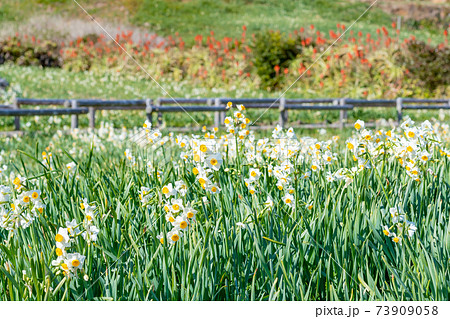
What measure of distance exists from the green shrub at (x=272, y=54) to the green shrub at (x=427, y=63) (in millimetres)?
10341

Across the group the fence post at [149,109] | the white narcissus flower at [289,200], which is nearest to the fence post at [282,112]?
the fence post at [149,109]

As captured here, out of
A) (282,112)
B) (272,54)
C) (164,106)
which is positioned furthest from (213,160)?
(282,112)

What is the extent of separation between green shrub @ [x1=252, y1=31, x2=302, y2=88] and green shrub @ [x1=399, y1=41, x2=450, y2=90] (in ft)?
33.9

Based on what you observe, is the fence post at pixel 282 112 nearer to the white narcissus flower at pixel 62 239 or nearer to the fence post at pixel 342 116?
the fence post at pixel 342 116

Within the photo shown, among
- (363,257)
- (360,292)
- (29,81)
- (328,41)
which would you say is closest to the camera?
(360,292)

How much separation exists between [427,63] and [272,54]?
11.2 m

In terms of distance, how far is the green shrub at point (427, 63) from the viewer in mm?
14367

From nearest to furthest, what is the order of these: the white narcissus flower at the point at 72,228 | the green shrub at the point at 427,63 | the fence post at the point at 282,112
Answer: the white narcissus flower at the point at 72,228
the fence post at the point at 282,112
the green shrub at the point at 427,63

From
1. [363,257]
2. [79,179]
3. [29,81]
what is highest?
[29,81]

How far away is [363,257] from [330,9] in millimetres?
1864

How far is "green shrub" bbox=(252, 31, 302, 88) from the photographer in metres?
4.43
